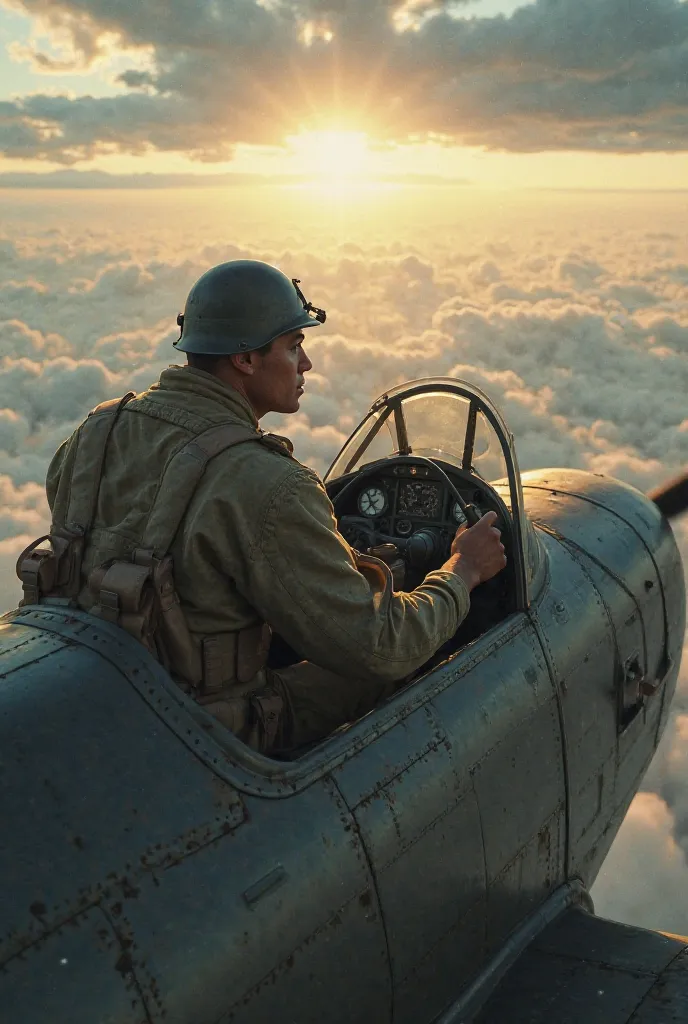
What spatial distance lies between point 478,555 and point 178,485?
59.6 inches

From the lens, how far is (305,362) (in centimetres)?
354

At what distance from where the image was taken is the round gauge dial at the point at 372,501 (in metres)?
5.12

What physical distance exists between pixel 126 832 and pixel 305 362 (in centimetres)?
198

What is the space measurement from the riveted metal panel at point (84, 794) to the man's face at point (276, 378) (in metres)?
1.23

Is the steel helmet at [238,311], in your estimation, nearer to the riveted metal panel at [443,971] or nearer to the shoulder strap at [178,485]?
the shoulder strap at [178,485]

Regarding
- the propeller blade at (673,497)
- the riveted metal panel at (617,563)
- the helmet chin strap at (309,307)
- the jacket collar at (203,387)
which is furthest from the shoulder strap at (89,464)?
the propeller blade at (673,497)

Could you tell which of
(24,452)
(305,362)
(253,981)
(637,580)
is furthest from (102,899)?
(24,452)

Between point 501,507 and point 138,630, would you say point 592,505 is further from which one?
point 138,630

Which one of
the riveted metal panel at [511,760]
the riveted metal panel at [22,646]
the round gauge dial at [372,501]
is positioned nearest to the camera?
the riveted metal panel at [22,646]

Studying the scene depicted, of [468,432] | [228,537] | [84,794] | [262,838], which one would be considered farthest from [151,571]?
[468,432]

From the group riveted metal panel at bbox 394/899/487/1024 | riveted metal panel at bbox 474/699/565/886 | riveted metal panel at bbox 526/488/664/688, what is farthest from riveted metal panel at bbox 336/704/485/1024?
riveted metal panel at bbox 526/488/664/688

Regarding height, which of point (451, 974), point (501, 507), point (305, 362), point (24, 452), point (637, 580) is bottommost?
point (24, 452)

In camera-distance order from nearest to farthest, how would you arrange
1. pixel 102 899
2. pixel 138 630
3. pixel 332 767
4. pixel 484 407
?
pixel 102 899, pixel 138 630, pixel 332 767, pixel 484 407

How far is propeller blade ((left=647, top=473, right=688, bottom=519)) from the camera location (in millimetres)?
6965
